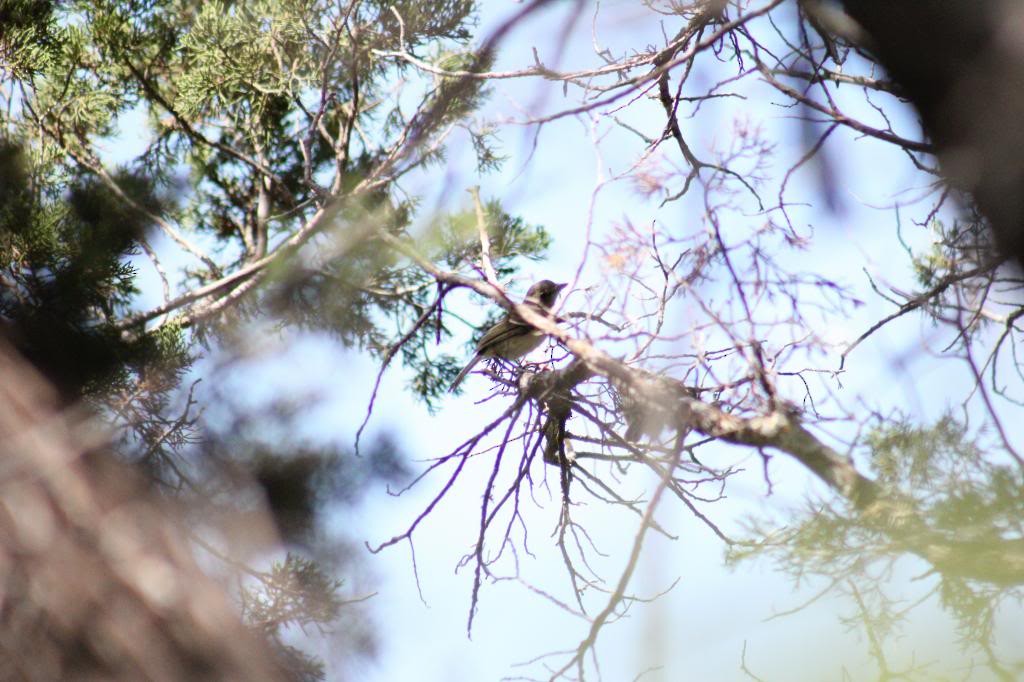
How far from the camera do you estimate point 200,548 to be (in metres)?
1.57

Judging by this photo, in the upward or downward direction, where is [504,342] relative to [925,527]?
upward

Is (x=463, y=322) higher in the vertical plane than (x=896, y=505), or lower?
higher

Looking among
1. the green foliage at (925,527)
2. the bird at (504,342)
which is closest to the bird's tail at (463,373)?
the bird at (504,342)

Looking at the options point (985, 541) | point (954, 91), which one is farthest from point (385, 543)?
point (954, 91)

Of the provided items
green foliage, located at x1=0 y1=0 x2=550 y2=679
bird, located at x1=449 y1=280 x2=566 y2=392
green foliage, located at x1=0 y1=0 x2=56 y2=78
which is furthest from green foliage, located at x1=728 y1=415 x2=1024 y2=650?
green foliage, located at x1=0 y1=0 x2=56 y2=78

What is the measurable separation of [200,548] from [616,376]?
1.09 m

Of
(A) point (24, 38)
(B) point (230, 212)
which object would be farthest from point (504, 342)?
(A) point (24, 38)

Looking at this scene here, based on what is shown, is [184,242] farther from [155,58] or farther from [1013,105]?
[1013,105]

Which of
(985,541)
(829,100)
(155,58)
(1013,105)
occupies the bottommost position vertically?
(985,541)

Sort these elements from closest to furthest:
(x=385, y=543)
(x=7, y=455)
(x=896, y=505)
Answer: (x=7, y=455)
(x=896, y=505)
(x=385, y=543)

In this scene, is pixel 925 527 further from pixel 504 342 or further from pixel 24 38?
pixel 24 38

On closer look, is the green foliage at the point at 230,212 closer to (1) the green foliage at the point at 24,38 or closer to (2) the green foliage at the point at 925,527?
(1) the green foliage at the point at 24,38

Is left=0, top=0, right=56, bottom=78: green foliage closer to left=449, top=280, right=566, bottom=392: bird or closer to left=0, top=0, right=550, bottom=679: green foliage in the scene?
left=0, top=0, right=550, bottom=679: green foliage

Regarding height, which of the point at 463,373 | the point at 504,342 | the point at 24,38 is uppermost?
the point at 24,38
